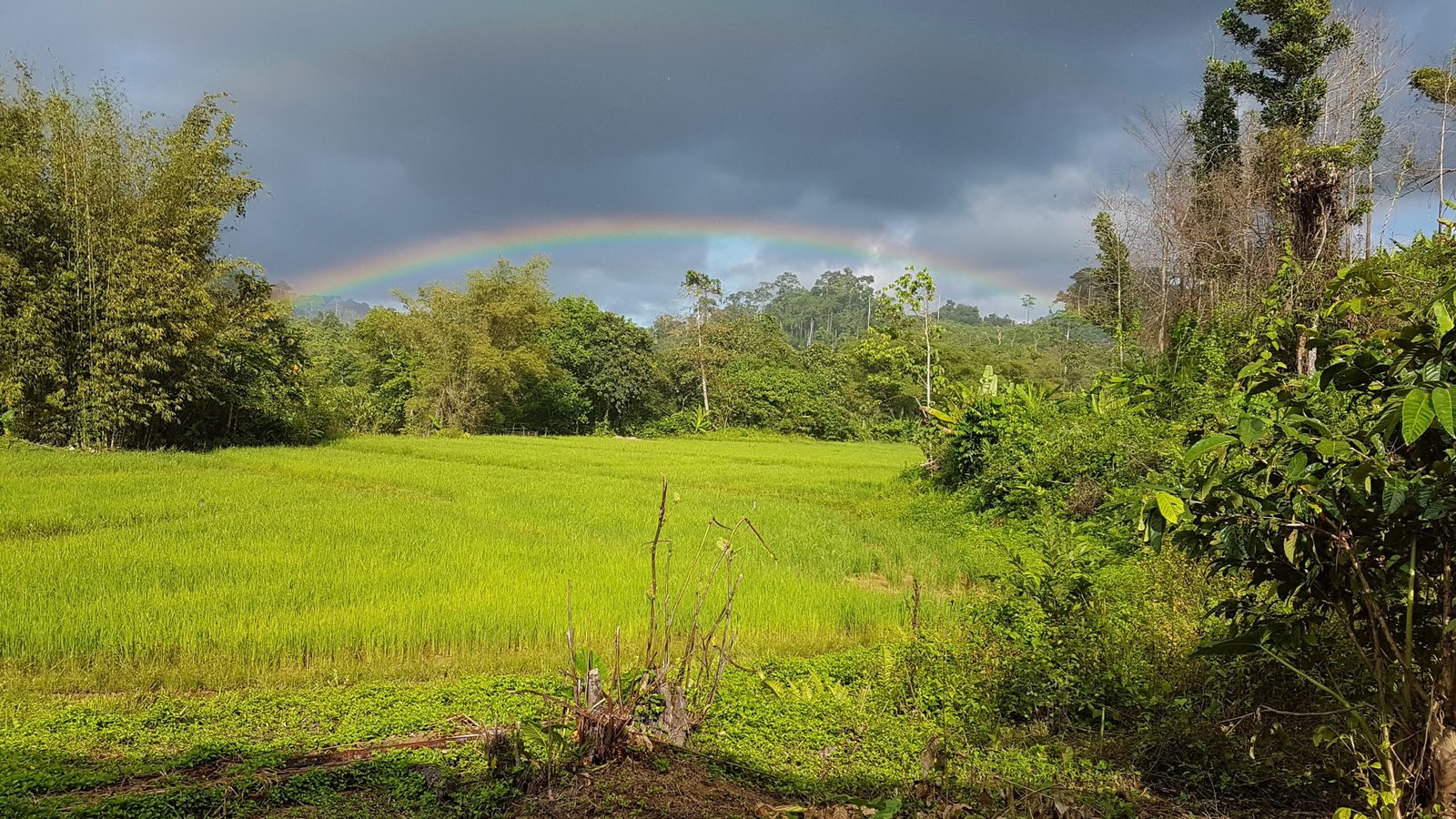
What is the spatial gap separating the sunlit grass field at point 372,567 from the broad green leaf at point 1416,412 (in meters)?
2.09

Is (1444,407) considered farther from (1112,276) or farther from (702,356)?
(702,356)

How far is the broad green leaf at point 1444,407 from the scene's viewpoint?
137 centimetres

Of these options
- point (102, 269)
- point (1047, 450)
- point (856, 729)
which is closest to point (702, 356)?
point (102, 269)

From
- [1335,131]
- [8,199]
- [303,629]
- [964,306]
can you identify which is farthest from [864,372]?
[964,306]

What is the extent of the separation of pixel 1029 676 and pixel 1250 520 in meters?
1.76

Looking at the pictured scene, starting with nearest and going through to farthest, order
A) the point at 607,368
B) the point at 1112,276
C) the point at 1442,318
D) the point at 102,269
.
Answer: the point at 1442,318 → the point at 102,269 → the point at 1112,276 → the point at 607,368

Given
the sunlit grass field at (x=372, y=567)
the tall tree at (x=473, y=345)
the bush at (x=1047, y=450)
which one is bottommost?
the sunlit grass field at (x=372, y=567)

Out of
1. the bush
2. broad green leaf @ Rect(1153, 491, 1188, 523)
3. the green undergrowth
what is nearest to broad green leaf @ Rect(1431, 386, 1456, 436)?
broad green leaf @ Rect(1153, 491, 1188, 523)

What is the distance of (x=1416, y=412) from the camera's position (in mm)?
1400

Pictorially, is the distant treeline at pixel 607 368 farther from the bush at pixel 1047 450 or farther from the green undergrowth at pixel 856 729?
the green undergrowth at pixel 856 729

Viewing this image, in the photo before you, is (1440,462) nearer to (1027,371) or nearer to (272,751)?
(272,751)

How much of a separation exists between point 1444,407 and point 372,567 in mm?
6692

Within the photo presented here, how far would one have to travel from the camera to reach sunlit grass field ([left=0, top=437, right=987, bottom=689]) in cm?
421

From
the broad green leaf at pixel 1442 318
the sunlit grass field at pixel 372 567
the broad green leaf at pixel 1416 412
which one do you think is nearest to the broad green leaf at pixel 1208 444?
the broad green leaf at pixel 1416 412
